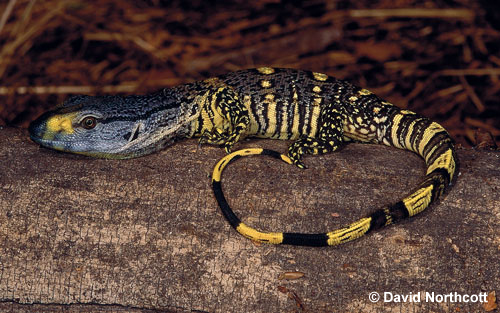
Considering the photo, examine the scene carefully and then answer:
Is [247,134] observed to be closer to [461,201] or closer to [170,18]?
[461,201]

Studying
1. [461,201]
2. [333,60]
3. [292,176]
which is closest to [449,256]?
[461,201]

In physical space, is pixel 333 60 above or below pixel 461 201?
above

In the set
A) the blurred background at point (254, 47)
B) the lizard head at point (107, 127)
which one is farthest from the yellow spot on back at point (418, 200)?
the blurred background at point (254, 47)

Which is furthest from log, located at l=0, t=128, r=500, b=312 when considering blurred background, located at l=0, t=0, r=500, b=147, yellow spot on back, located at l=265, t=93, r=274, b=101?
blurred background, located at l=0, t=0, r=500, b=147

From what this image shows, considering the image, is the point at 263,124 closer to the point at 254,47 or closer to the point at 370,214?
the point at 370,214

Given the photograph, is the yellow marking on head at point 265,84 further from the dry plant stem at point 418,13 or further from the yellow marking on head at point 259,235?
the dry plant stem at point 418,13

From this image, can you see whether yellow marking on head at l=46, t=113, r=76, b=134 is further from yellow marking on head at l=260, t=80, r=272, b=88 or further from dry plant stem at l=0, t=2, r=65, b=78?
dry plant stem at l=0, t=2, r=65, b=78

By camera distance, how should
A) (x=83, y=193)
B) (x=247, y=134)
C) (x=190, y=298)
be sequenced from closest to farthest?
(x=190, y=298), (x=83, y=193), (x=247, y=134)
